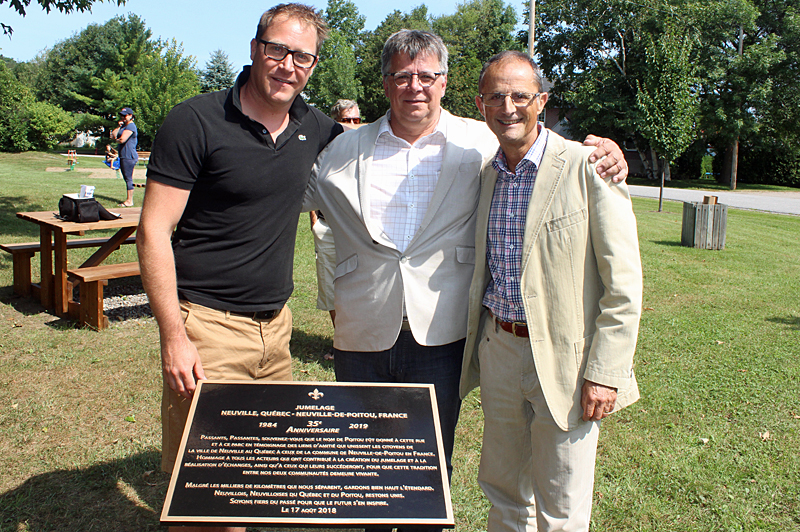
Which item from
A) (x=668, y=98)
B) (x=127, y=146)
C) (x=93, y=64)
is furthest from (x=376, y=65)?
(x=127, y=146)

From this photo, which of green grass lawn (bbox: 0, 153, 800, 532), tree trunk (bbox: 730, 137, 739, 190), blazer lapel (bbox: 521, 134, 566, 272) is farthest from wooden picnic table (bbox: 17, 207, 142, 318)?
tree trunk (bbox: 730, 137, 739, 190)

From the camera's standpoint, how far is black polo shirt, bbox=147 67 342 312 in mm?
2250

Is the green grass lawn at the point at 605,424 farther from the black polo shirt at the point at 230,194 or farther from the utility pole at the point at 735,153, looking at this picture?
the utility pole at the point at 735,153

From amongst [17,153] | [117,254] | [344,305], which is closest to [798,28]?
[117,254]

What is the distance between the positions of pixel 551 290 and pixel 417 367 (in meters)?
0.72

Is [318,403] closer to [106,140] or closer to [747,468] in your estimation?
[747,468]

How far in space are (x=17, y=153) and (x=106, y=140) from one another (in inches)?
503

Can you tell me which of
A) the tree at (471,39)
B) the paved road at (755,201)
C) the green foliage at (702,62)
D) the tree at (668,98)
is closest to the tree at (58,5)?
the tree at (668,98)

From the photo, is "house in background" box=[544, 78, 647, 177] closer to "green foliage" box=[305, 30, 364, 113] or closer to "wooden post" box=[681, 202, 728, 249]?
"green foliage" box=[305, 30, 364, 113]

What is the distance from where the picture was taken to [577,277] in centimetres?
232

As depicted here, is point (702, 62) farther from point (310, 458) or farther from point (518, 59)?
point (310, 458)

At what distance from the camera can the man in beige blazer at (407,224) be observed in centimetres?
255

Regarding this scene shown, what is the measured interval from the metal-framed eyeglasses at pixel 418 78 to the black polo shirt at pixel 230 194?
0.48m

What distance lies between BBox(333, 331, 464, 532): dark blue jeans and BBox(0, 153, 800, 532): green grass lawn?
106cm
